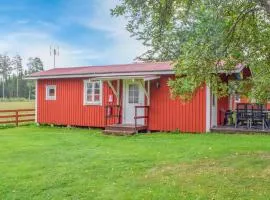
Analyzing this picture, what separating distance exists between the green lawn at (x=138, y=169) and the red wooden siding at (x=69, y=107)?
205 inches

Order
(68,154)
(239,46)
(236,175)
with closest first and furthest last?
(236,175)
(239,46)
(68,154)

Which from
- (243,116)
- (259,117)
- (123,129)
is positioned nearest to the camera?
(259,117)

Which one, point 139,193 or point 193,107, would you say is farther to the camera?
point 193,107

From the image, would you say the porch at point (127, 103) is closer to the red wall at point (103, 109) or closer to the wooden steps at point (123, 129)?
the wooden steps at point (123, 129)

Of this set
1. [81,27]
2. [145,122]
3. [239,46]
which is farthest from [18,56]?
[239,46]

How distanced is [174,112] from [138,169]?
7.55 meters

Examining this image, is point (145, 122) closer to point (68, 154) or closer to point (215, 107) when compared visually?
point (215, 107)

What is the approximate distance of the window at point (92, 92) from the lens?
17.5 metres

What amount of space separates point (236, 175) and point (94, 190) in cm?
257

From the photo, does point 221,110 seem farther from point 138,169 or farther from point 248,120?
point 138,169

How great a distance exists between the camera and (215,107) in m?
15.7

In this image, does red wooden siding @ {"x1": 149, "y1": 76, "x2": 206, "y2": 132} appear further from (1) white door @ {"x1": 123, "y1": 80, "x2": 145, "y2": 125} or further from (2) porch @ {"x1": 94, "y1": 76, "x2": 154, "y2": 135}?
(1) white door @ {"x1": 123, "y1": 80, "x2": 145, "y2": 125}

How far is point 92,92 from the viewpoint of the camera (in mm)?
17672

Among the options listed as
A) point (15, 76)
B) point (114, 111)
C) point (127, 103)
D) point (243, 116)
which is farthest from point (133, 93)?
point (15, 76)
